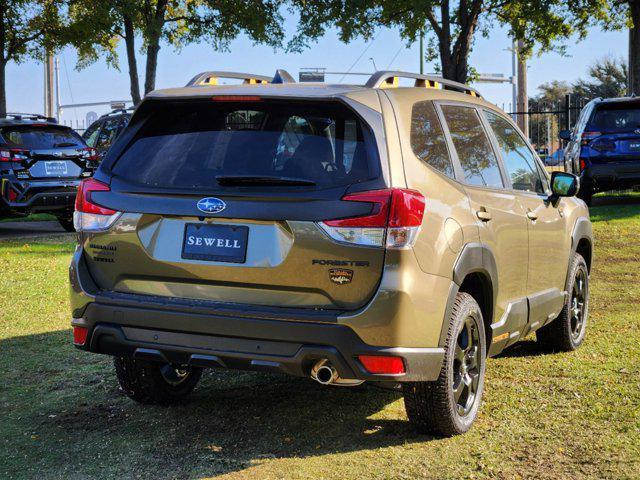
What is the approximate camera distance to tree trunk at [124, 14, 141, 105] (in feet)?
A: 79.8

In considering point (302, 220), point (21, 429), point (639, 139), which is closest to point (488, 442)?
point (302, 220)

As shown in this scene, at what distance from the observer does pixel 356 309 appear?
13.4ft

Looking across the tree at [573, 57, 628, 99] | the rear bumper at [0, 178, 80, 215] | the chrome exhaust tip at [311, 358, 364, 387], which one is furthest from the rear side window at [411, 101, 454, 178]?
the tree at [573, 57, 628, 99]

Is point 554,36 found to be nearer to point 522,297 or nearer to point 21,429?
point 522,297

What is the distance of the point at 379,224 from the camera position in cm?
404

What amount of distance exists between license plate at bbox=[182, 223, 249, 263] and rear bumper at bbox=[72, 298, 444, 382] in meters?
Result: 0.25

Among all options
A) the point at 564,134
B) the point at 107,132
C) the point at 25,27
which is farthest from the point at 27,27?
the point at 564,134

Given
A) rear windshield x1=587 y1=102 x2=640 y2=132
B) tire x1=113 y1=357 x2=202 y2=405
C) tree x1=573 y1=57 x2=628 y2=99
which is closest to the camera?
tire x1=113 y1=357 x2=202 y2=405

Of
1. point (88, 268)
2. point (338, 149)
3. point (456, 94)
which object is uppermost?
point (456, 94)

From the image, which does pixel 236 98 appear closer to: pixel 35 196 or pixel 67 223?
pixel 35 196

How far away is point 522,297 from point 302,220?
2095 millimetres

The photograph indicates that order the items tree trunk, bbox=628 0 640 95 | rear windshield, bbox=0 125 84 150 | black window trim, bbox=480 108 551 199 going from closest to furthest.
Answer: black window trim, bbox=480 108 551 199, rear windshield, bbox=0 125 84 150, tree trunk, bbox=628 0 640 95

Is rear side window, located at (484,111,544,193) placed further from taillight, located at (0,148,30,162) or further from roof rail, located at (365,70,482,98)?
taillight, located at (0,148,30,162)

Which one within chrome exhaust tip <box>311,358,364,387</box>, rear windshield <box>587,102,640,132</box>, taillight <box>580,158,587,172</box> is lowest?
chrome exhaust tip <box>311,358,364,387</box>
